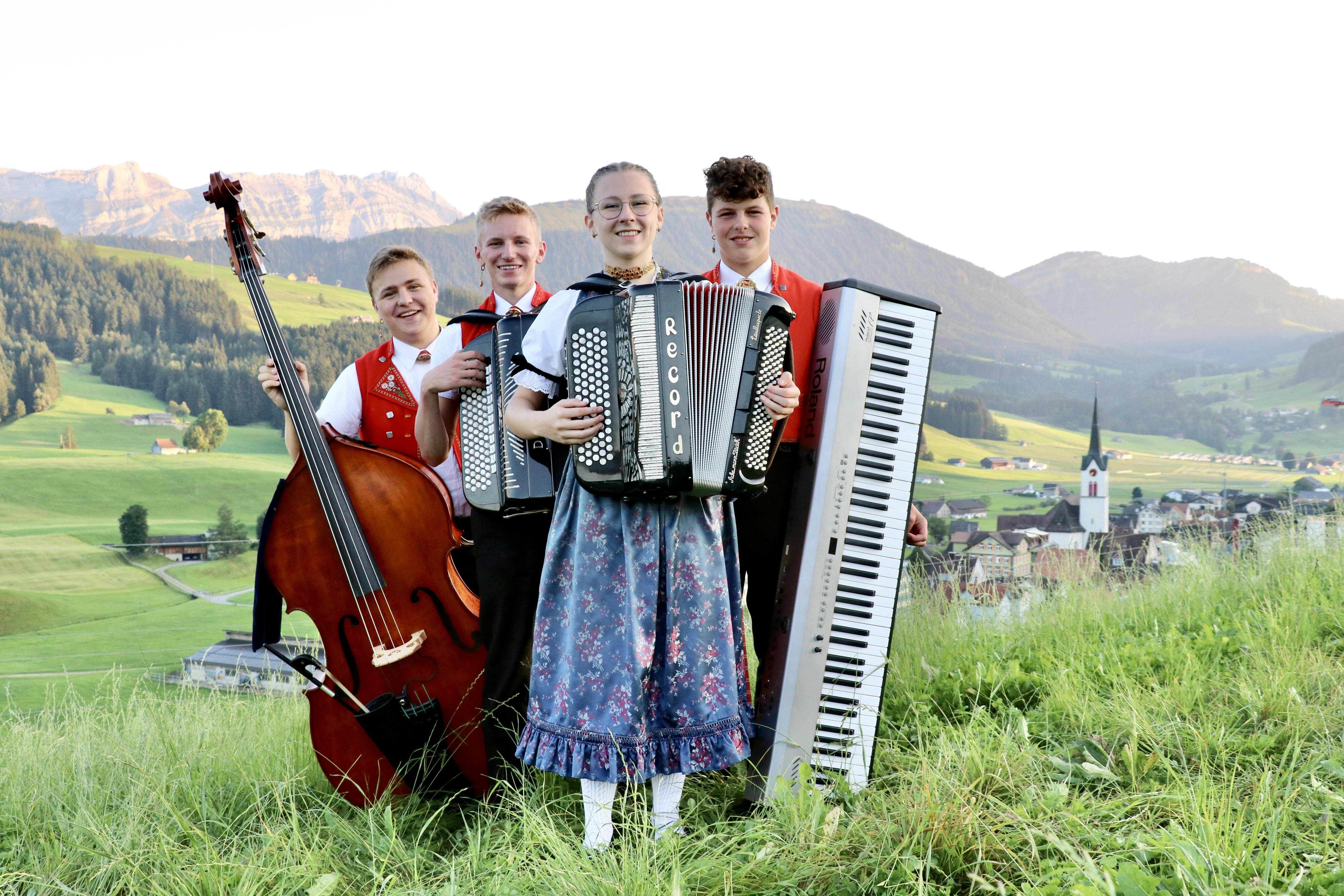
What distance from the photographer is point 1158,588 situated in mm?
5113

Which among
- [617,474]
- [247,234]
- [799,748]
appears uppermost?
[247,234]

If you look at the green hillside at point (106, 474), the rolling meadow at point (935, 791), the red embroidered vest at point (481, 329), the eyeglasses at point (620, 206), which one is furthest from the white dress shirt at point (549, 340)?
the green hillside at point (106, 474)

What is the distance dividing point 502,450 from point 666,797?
1211 mm

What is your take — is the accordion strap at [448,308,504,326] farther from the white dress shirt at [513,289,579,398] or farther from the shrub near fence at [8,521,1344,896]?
the shrub near fence at [8,521,1344,896]

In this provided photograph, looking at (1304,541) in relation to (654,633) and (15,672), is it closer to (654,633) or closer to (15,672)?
(654,633)

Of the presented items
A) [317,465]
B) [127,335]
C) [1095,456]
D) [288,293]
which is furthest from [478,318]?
[288,293]

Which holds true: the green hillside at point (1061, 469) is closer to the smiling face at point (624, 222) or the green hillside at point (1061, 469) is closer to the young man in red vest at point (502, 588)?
the young man in red vest at point (502, 588)

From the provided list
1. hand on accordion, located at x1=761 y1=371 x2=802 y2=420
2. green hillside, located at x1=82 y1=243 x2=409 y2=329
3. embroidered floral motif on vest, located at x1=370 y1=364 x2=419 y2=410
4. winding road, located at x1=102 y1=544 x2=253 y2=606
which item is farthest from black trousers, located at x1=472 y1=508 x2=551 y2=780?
green hillside, located at x1=82 y1=243 x2=409 y2=329

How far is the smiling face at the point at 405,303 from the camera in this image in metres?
3.38

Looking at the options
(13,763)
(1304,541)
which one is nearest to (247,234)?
(13,763)

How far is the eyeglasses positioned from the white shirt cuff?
1.72ft

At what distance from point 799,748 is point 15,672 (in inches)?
1466

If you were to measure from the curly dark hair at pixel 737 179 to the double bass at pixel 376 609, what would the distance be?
4.81 ft

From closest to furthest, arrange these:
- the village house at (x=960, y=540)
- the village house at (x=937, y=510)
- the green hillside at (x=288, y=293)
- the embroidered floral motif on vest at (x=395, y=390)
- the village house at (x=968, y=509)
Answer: the embroidered floral motif on vest at (x=395, y=390) → the village house at (x=960, y=540) → the village house at (x=937, y=510) → the village house at (x=968, y=509) → the green hillside at (x=288, y=293)
